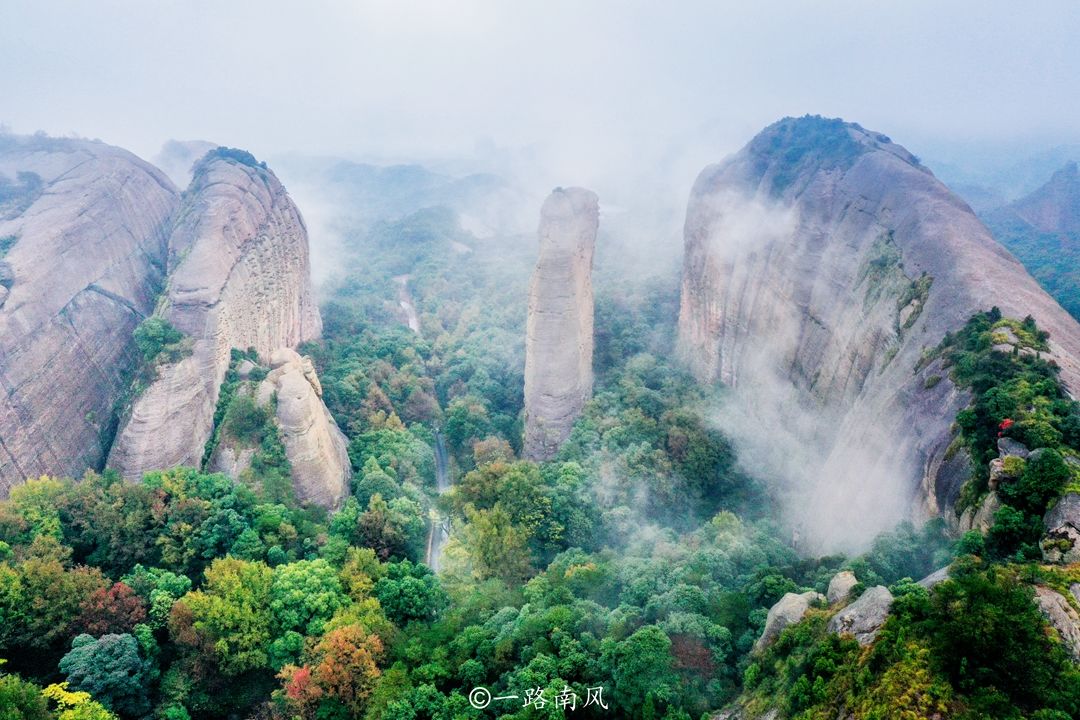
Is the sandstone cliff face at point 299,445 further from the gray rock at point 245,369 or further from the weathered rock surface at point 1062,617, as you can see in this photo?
the weathered rock surface at point 1062,617

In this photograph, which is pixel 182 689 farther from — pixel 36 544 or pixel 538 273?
pixel 538 273

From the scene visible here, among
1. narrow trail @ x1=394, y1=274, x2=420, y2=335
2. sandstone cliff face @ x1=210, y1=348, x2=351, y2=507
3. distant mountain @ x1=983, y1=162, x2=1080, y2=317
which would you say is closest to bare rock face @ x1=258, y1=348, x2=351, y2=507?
sandstone cliff face @ x1=210, y1=348, x2=351, y2=507

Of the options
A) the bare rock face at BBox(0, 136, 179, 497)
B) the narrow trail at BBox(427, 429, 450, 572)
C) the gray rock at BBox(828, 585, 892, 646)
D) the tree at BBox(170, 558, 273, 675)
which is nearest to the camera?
the gray rock at BBox(828, 585, 892, 646)

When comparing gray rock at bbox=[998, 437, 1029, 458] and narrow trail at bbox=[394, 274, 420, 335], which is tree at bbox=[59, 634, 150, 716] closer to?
gray rock at bbox=[998, 437, 1029, 458]

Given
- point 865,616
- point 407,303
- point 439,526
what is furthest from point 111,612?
point 407,303

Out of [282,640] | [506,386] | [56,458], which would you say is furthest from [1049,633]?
[506,386]

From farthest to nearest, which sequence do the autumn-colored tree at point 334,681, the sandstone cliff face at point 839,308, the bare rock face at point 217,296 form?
1. the bare rock face at point 217,296
2. the sandstone cliff face at point 839,308
3. the autumn-colored tree at point 334,681

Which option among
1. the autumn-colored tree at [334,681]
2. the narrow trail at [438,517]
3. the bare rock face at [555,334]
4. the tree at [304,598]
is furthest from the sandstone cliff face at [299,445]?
the bare rock face at [555,334]
